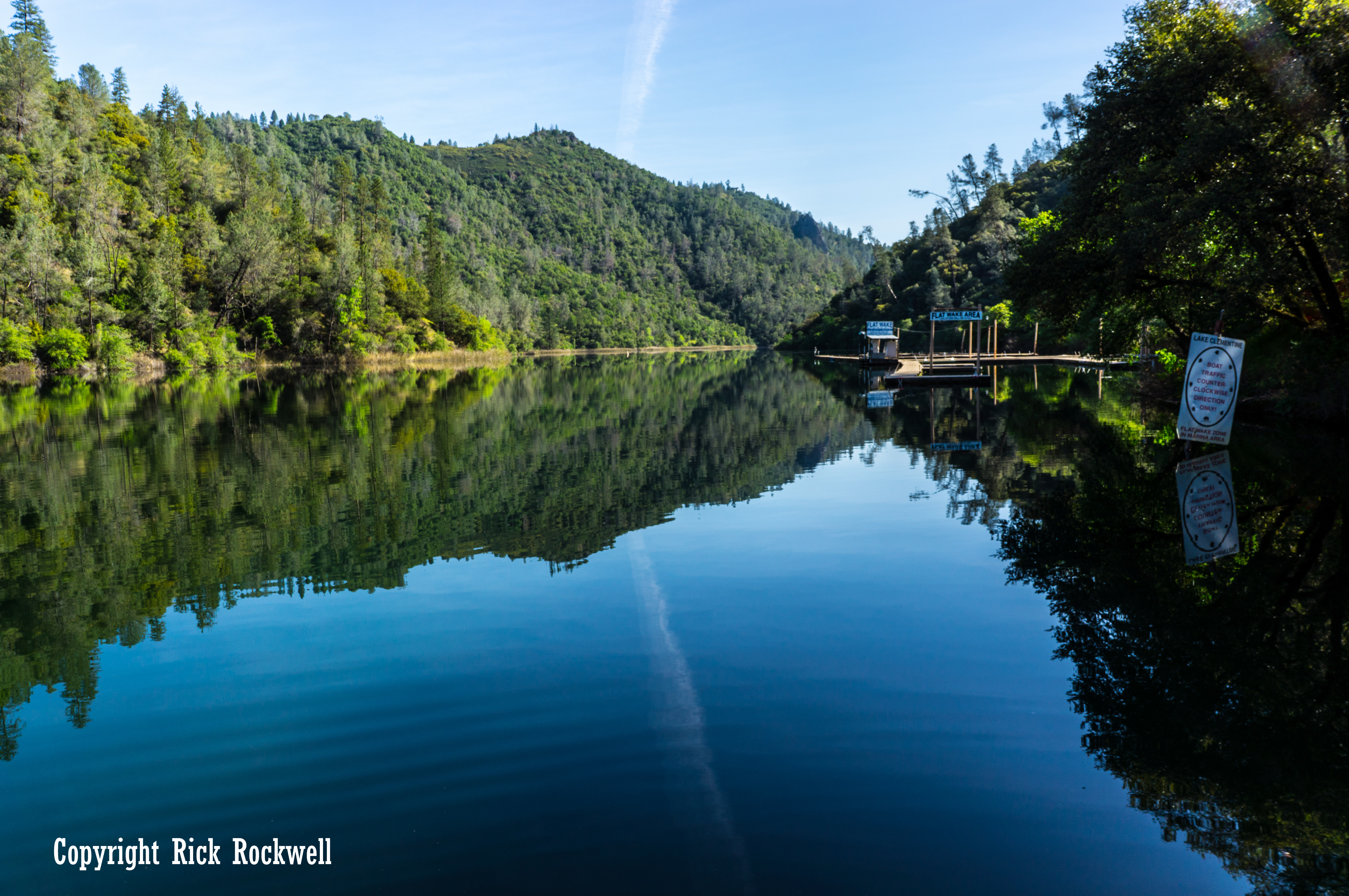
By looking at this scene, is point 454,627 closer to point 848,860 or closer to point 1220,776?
point 848,860

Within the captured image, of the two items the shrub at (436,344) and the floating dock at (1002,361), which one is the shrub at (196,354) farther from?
the floating dock at (1002,361)

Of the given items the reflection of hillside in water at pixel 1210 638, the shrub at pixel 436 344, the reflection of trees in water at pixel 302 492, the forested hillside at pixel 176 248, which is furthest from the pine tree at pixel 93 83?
the reflection of hillside in water at pixel 1210 638

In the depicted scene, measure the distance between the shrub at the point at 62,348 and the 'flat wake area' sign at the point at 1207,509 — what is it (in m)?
70.1

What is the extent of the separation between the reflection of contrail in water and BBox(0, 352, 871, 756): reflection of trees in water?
384cm

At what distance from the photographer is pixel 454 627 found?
8742mm

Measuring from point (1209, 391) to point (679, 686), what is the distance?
50.7ft

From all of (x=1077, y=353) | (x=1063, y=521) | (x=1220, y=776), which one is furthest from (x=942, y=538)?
(x=1077, y=353)

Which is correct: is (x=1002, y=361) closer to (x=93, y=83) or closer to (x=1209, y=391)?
(x=1209, y=391)

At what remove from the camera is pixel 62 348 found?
60125mm

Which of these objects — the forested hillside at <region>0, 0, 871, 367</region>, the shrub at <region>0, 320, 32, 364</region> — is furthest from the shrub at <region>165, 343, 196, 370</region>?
the shrub at <region>0, 320, 32, 364</region>

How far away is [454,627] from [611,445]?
49.4 ft

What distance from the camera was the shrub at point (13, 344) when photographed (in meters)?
56.7

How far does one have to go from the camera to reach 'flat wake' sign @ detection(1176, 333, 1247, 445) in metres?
16.2

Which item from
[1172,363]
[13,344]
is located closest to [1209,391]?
[1172,363]
